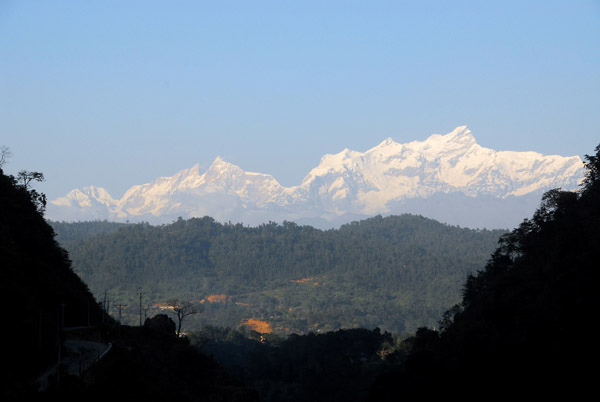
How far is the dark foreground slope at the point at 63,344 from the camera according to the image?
3594 cm

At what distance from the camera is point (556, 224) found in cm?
6462

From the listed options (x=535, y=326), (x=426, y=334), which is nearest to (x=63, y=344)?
(x=535, y=326)

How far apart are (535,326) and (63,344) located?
96.9 feet

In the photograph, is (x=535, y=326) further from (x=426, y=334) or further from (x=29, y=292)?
(x=426, y=334)

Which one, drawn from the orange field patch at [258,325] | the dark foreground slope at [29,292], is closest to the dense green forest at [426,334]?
the dark foreground slope at [29,292]

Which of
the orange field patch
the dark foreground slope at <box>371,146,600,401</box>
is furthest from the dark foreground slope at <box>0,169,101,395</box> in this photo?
the orange field patch

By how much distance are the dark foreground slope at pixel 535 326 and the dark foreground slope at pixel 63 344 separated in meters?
15.6

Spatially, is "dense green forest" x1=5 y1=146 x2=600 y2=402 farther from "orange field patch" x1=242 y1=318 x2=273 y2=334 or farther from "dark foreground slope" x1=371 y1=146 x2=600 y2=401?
"orange field patch" x1=242 y1=318 x2=273 y2=334

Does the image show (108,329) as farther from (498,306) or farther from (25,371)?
(498,306)

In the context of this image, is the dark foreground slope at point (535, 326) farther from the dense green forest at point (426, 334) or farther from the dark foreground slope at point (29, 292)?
the dark foreground slope at point (29, 292)

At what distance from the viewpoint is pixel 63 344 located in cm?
4422

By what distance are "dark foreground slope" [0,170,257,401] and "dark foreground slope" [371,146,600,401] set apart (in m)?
15.6

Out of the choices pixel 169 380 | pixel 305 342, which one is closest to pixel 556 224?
pixel 169 380

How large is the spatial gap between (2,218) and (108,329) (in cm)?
1234
